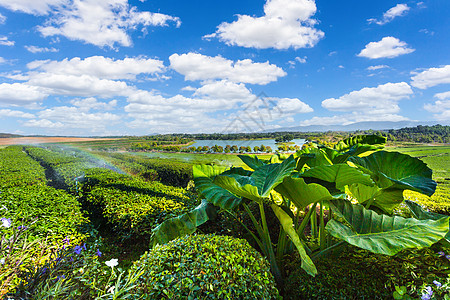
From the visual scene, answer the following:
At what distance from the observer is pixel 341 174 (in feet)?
5.73

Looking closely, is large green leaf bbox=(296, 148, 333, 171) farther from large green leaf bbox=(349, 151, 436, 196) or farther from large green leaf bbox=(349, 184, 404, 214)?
large green leaf bbox=(349, 184, 404, 214)

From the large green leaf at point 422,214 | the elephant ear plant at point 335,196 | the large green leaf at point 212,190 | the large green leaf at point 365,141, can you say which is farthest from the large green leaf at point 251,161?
the large green leaf at point 422,214

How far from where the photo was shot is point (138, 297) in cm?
137

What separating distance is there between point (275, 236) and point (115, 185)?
370cm

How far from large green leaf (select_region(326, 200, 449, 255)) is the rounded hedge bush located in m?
0.63

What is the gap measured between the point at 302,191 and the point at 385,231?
0.60 m

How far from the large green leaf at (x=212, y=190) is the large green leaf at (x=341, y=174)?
0.69 metres

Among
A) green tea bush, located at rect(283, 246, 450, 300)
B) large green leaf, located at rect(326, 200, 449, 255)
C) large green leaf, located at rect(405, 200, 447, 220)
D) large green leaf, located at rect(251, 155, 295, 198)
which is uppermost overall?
large green leaf, located at rect(251, 155, 295, 198)

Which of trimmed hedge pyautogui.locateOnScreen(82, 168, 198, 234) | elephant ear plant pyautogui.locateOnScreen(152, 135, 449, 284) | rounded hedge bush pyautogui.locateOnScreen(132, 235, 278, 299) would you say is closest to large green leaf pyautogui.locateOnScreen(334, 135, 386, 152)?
elephant ear plant pyautogui.locateOnScreen(152, 135, 449, 284)

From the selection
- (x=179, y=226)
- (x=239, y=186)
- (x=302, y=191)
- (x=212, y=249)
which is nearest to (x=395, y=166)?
(x=302, y=191)

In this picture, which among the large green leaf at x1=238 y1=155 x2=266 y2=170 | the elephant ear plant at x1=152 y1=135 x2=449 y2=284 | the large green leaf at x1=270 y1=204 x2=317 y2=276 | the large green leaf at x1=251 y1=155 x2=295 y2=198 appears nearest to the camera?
the elephant ear plant at x1=152 y1=135 x2=449 y2=284

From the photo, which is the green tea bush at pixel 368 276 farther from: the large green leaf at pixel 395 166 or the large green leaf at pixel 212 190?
the large green leaf at pixel 212 190

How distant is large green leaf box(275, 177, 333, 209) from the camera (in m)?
1.60

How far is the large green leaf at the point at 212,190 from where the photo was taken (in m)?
1.91
